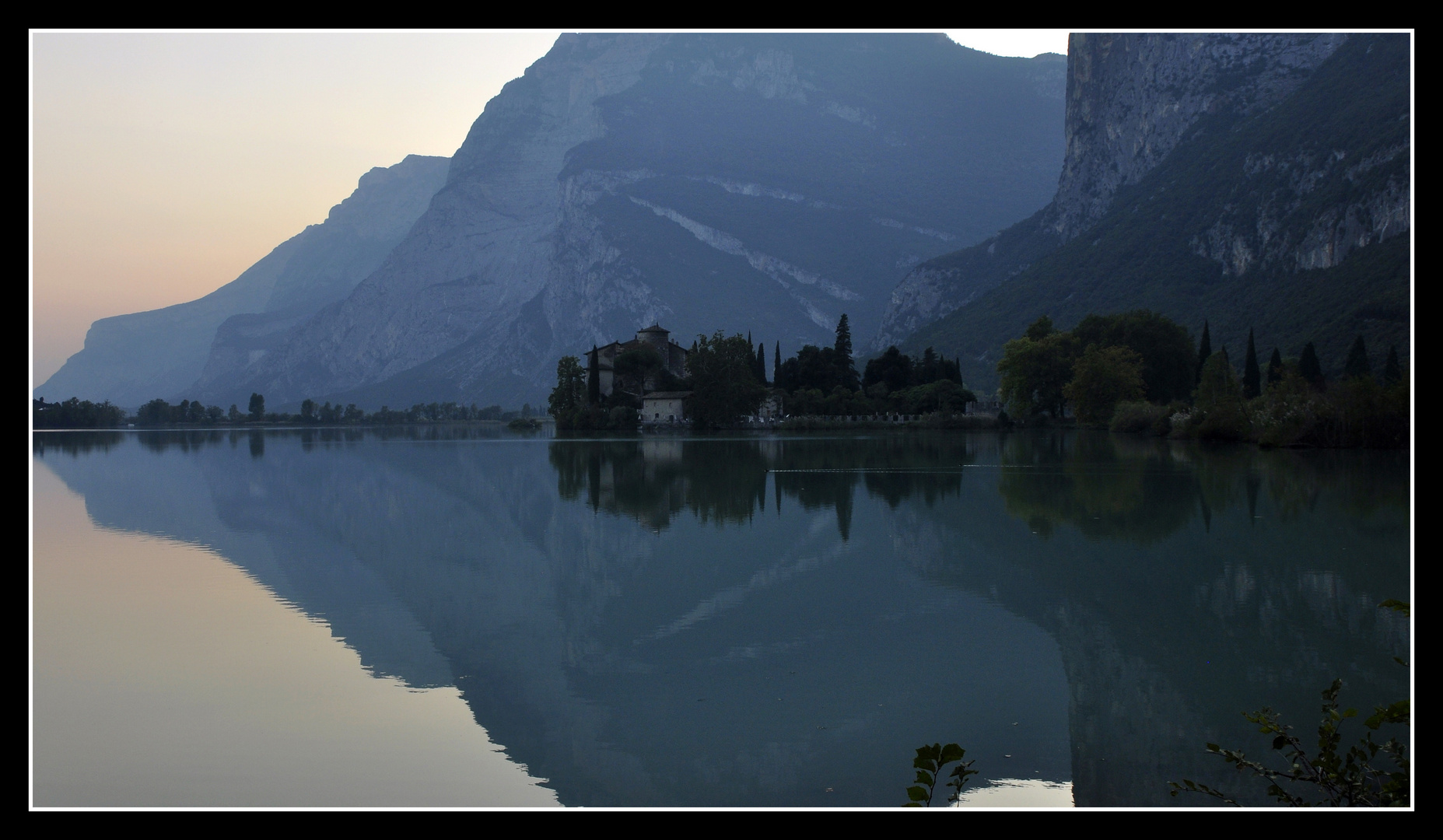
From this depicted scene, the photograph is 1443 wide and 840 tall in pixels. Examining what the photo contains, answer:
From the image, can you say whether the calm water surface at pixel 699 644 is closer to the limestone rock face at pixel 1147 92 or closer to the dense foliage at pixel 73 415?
the dense foliage at pixel 73 415

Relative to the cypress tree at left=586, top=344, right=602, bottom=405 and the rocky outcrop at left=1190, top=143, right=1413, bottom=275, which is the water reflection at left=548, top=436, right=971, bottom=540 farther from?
the rocky outcrop at left=1190, top=143, right=1413, bottom=275

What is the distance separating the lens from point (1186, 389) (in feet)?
214

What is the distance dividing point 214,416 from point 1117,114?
125 metres

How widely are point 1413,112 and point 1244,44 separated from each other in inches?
5825

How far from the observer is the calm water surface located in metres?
6.32

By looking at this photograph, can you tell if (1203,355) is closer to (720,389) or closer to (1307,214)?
(720,389)

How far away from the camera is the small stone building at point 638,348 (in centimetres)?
8475

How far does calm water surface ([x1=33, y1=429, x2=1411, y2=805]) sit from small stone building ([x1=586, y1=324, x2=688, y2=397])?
62936 millimetres

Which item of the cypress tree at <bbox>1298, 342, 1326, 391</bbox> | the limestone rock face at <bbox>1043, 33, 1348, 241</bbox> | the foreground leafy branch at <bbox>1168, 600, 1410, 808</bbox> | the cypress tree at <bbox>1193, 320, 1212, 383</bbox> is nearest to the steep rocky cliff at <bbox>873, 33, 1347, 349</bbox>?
the limestone rock face at <bbox>1043, 33, 1348, 241</bbox>

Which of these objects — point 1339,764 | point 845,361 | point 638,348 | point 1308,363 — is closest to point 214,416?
point 638,348

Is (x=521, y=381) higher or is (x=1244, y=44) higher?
(x=1244, y=44)
